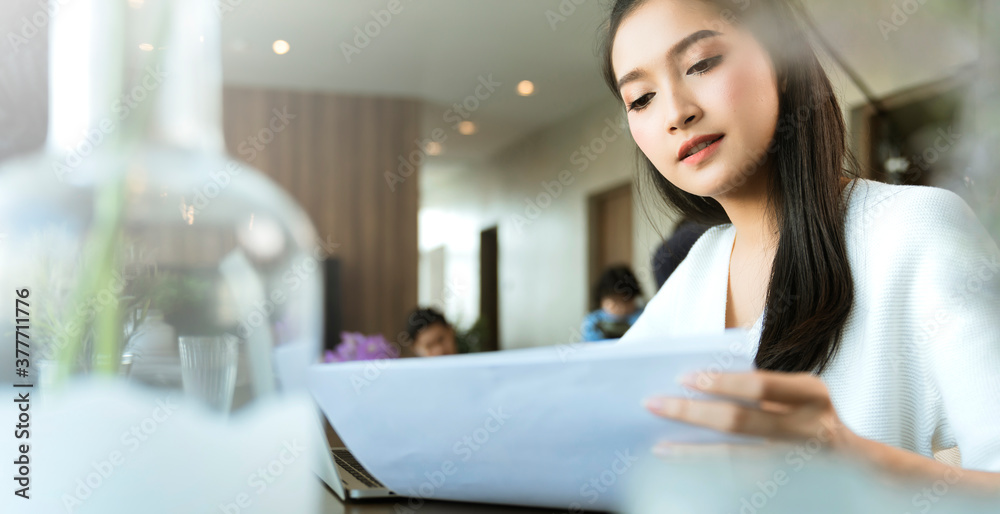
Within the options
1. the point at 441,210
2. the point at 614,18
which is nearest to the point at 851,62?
the point at 614,18

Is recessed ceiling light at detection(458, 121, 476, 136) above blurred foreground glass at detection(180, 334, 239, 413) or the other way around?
above

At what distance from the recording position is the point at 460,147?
5.54 meters

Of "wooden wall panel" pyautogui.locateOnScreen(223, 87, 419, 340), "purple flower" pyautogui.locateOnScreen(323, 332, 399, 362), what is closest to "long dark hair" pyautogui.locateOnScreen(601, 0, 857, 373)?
"purple flower" pyautogui.locateOnScreen(323, 332, 399, 362)

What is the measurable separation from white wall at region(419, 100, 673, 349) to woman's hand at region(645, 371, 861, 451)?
140 inches

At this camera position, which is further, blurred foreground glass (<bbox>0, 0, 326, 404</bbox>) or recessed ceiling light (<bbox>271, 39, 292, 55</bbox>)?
recessed ceiling light (<bbox>271, 39, 292, 55</bbox>)

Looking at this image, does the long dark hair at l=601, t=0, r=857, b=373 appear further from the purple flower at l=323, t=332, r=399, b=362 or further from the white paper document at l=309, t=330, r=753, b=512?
the purple flower at l=323, t=332, r=399, b=362

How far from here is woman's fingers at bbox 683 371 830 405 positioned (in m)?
0.19

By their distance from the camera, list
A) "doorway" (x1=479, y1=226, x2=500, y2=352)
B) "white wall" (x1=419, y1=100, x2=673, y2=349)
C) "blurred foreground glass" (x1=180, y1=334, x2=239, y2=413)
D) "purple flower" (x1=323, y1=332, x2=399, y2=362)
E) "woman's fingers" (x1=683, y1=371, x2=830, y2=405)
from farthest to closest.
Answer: "doorway" (x1=479, y1=226, x2=500, y2=352) < "white wall" (x1=419, y1=100, x2=673, y2=349) < "purple flower" (x1=323, y1=332, x2=399, y2=362) < "blurred foreground glass" (x1=180, y1=334, x2=239, y2=413) < "woman's fingers" (x1=683, y1=371, x2=830, y2=405)

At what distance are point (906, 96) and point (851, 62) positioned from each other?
8.4 inches

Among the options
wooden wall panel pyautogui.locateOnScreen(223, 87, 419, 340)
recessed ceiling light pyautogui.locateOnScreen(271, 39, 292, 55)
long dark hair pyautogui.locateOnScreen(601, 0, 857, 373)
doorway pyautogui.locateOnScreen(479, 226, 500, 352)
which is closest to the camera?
long dark hair pyautogui.locateOnScreen(601, 0, 857, 373)

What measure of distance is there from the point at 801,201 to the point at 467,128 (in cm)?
469

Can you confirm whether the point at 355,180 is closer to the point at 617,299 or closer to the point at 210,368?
the point at 617,299

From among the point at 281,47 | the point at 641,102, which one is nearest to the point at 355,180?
the point at 281,47

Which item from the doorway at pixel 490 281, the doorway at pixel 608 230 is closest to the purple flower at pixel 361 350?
the doorway at pixel 608 230
